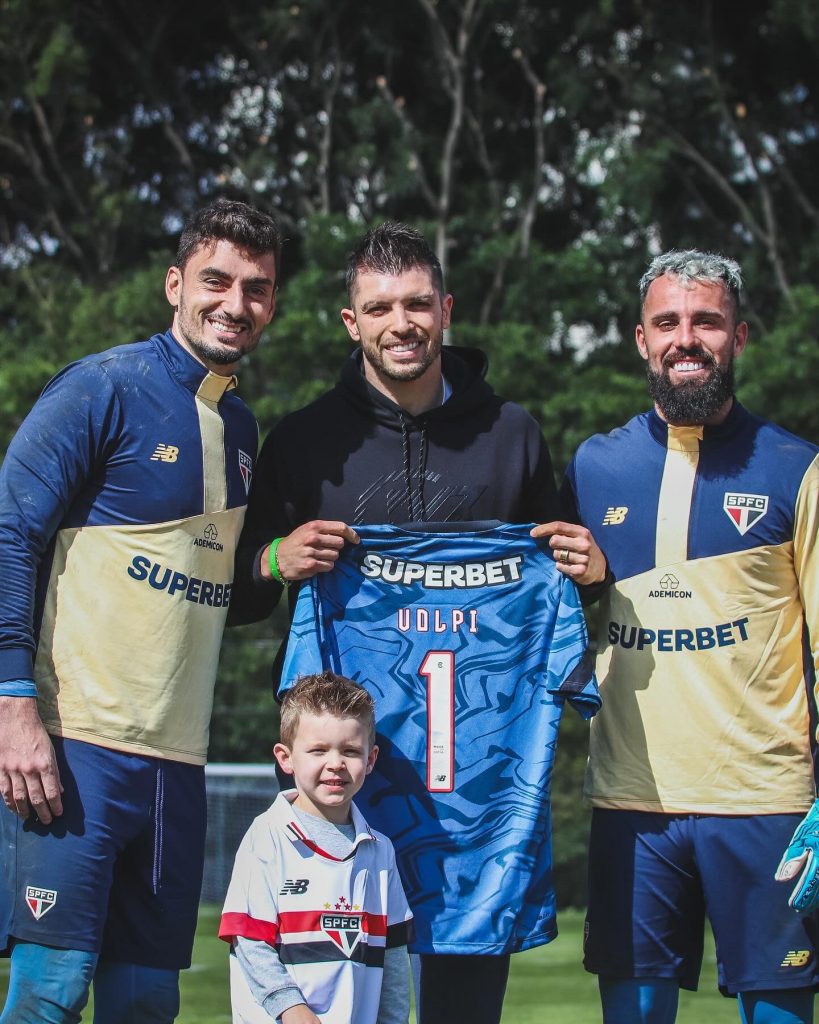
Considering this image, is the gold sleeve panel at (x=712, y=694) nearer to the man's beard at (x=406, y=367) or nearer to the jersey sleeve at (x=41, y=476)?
the man's beard at (x=406, y=367)

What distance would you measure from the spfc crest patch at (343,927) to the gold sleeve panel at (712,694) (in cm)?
79

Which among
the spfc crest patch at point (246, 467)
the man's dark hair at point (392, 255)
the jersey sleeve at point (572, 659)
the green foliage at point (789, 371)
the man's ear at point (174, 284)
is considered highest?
the green foliage at point (789, 371)

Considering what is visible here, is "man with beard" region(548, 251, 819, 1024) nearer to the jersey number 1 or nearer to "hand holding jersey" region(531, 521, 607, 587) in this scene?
"hand holding jersey" region(531, 521, 607, 587)

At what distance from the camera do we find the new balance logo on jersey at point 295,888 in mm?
2943

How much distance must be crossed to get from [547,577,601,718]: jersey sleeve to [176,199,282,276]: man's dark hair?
44.8 inches

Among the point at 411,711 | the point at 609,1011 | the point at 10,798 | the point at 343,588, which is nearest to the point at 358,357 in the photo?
the point at 343,588

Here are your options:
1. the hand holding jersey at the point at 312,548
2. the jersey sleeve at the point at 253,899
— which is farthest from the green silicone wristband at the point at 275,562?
the jersey sleeve at the point at 253,899

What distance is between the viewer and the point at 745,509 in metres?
3.41

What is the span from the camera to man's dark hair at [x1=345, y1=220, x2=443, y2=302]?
133 inches

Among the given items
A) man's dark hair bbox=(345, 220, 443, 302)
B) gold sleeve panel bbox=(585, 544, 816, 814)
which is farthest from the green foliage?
man's dark hair bbox=(345, 220, 443, 302)

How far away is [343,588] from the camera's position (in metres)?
3.34

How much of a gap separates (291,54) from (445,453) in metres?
12.7

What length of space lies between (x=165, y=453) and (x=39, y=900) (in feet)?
3.41

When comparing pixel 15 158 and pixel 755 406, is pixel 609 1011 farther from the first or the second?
pixel 15 158
